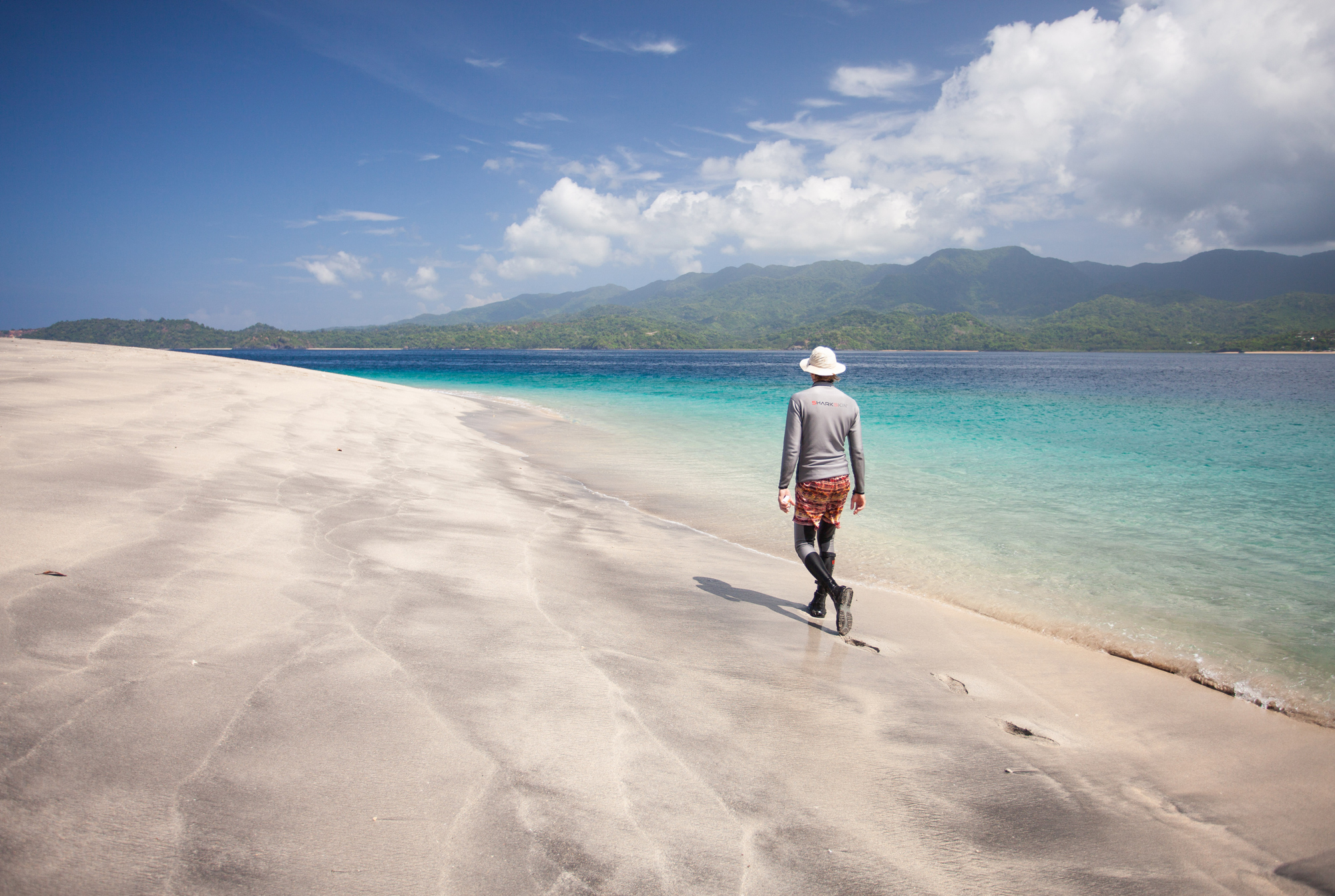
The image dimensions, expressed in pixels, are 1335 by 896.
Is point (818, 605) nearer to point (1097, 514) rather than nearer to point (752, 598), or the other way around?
point (752, 598)

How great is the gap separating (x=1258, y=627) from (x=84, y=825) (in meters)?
9.44

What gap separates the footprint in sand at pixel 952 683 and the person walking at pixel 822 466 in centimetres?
85

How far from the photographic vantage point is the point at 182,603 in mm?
3971

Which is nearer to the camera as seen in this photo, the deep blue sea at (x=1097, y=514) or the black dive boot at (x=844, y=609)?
the black dive boot at (x=844, y=609)

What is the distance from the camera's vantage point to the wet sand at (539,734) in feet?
7.81

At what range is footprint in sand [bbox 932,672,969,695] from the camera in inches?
183

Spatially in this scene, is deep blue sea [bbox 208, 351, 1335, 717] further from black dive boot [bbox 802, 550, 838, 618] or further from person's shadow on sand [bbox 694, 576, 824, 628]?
black dive boot [bbox 802, 550, 838, 618]

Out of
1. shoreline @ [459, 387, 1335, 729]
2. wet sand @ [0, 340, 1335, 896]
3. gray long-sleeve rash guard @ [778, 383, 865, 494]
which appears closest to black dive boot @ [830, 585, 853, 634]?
wet sand @ [0, 340, 1335, 896]

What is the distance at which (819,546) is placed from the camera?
231 inches

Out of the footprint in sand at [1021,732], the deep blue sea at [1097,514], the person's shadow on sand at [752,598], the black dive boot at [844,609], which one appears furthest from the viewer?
the deep blue sea at [1097,514]

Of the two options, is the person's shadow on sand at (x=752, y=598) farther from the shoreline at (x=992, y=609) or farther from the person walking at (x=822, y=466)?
the shoreline at (x=992, y=609)

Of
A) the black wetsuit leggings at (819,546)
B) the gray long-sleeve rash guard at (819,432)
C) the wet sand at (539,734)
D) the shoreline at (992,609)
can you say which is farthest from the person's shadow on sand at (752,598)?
the shoreline at (992,609)

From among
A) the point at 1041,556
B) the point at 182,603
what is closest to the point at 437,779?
the point at 182,603

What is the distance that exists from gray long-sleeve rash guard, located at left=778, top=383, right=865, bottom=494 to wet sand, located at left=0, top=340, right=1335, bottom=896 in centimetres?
156
